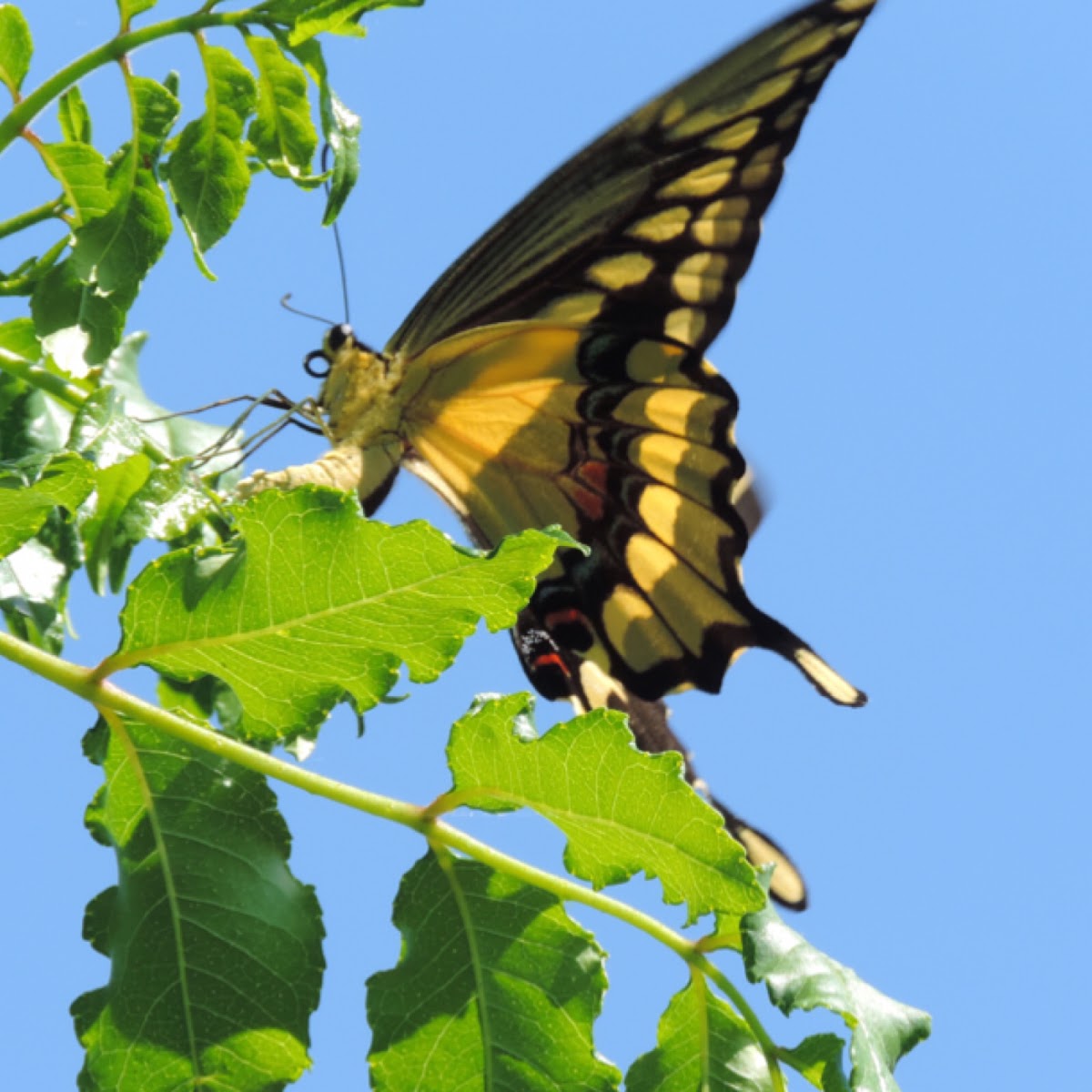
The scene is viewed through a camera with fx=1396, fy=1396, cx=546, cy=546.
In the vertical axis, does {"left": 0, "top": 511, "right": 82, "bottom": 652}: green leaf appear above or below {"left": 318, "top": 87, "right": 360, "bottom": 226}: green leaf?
below

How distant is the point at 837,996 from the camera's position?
4.94 ft

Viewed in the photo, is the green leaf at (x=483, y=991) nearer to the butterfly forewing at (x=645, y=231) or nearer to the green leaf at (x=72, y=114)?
the green leaf at (x=72, y=114)

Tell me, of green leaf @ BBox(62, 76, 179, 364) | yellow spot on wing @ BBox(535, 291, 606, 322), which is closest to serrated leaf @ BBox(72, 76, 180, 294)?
green leaf @ BBox(62, 76, 179, 364)

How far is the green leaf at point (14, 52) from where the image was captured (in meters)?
1.95

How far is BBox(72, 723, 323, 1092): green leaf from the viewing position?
1543mm

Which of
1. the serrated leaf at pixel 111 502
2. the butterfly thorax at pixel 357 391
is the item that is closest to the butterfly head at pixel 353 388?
the butterfly thorax at pixel 357 391

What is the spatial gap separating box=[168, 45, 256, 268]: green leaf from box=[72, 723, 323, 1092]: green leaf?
870mm

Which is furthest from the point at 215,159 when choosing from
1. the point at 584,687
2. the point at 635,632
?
the point at 584,687

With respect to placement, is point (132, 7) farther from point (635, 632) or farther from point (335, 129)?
point (635, 632)

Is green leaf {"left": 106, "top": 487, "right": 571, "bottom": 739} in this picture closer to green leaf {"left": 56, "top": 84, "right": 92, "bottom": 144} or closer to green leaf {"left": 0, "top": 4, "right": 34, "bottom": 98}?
green leaf {"left": 0, "top": 4, "right": 34, "bottom": 98}

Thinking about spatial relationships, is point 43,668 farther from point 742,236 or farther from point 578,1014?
point 742,236

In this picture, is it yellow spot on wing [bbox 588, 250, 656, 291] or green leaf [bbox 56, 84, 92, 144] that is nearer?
green leaf [bbox 56, 84, 92, 144]

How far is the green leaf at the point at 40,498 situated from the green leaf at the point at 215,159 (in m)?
0.70

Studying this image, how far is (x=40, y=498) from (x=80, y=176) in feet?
2.77
